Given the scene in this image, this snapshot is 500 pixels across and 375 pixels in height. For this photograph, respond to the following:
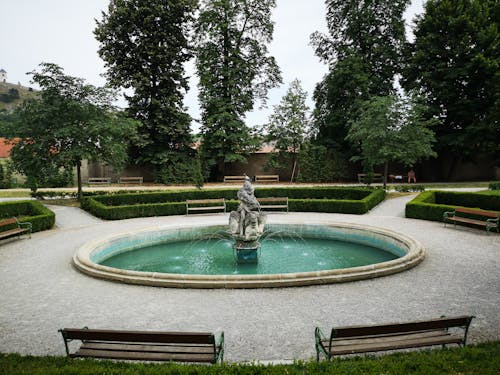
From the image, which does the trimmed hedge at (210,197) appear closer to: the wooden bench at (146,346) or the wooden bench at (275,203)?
the wooden bench at (275,203)

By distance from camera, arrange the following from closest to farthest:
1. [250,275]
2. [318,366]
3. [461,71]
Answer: [318,366] < [250,275] < [461,71]

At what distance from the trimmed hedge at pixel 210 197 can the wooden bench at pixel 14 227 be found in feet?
13.9

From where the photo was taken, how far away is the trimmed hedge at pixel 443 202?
53.2 ft

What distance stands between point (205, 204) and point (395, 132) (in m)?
14.0

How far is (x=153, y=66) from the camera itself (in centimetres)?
3134

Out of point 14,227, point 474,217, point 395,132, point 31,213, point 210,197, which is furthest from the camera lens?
point 395,132

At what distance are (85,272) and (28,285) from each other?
52.7 inches

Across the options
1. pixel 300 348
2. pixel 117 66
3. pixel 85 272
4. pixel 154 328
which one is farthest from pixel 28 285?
pixel 117 66

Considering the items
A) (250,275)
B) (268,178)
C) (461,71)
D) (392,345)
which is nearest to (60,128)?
(250,275)

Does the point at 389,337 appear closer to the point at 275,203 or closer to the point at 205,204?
the point at 205,204

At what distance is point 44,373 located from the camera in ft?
13.3

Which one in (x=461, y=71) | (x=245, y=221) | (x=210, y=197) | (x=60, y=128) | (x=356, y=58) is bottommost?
(x=210, y=197)

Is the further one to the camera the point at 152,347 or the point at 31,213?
the point at 31,213

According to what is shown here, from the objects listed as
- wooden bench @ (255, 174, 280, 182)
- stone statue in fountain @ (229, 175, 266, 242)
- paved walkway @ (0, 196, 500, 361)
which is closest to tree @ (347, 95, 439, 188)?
wooden bench @ (255, 174, 280, 182)
